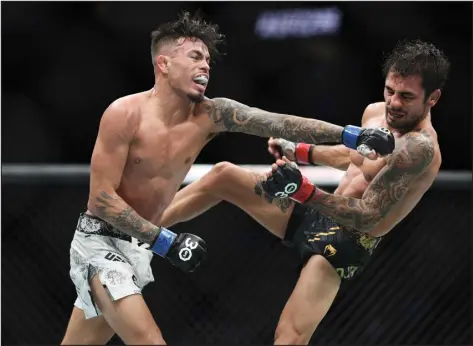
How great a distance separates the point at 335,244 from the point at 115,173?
84 centimetres

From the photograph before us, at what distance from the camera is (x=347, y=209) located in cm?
288

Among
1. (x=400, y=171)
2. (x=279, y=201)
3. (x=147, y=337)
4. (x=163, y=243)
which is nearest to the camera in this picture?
(x=147, y=337)

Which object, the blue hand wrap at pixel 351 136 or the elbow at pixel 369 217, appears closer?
the blue hand wrap at pixel 351 136

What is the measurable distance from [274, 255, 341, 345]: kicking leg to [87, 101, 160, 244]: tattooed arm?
0.60 m

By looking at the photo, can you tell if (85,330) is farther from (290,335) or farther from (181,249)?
(290,335)

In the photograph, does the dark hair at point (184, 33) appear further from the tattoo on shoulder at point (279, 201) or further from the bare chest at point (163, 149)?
the tattoo on shoulder at point (279, 201)

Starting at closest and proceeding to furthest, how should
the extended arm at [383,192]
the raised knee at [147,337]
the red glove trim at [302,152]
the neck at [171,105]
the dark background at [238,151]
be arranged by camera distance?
the raised knee at [147,337]
the neck at [171,105]
the extended arm at [383,192]
the red glove trim at [302,152]
the dark background at [238,151]

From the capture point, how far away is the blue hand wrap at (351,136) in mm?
2629

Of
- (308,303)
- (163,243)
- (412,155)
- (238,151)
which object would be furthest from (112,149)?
(238,151)

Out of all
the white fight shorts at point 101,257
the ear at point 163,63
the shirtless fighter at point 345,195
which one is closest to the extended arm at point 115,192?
the white fight shorts at point 101,257

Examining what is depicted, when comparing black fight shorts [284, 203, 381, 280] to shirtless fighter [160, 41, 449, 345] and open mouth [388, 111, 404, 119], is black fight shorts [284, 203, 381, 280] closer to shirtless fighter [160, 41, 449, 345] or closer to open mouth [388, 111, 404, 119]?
shirtless fighter [160, 41, 449, 345]

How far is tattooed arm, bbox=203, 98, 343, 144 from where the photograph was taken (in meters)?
2.71

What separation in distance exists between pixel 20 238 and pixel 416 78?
82.8 inches

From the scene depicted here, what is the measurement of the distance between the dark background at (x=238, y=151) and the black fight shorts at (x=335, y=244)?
87 centimetres
